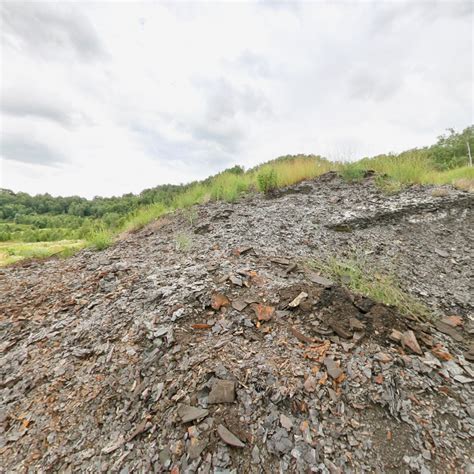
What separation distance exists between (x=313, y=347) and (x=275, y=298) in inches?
24.3

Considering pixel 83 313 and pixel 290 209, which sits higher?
pixel 290 209

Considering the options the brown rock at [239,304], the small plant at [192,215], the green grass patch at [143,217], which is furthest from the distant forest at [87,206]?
the brown rock at [239,304]

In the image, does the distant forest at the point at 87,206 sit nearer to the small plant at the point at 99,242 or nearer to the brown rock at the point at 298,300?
the small plant at the point at 99,242

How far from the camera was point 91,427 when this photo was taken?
1577 millimetres

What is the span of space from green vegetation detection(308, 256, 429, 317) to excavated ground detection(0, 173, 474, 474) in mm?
157

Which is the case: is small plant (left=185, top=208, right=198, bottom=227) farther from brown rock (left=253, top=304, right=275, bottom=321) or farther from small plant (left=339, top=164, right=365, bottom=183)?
small plant (left=339, top=164, right=365, bottom=183)

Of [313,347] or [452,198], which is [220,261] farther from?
[452,198]

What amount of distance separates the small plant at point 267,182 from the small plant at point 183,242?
2.82 m

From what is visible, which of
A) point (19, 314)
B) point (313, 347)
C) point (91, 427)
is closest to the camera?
point (91, 427)

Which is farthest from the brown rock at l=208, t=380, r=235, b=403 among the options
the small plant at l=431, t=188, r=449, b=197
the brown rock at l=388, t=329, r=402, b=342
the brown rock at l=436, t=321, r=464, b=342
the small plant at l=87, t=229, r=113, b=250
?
the small plant at l=431, t=188, r=449, b=197

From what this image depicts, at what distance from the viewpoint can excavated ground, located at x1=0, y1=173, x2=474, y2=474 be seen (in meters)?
1.36

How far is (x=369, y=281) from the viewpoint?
274 centimetres

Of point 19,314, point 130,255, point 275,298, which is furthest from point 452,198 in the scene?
point 19,314

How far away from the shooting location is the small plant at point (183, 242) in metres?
3.92
